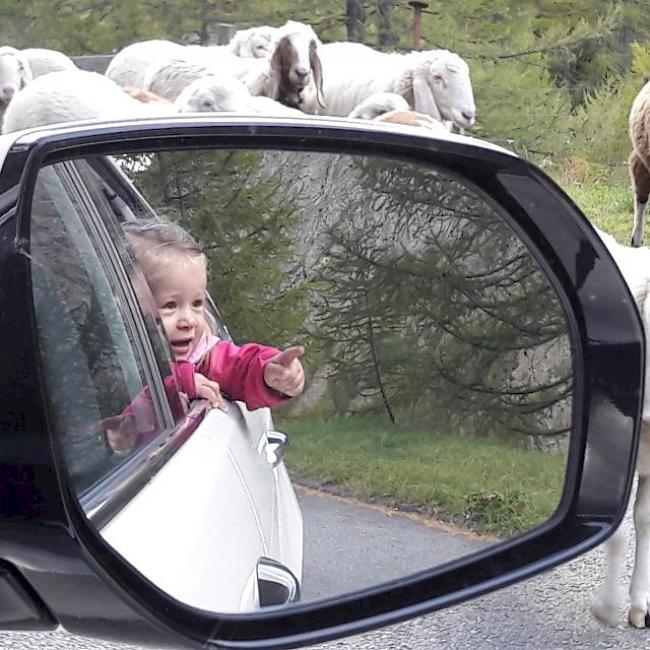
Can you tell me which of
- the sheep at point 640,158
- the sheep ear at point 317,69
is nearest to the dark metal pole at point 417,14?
the sheep ear at point 317,69

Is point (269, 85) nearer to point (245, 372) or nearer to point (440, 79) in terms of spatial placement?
point (440, 79)

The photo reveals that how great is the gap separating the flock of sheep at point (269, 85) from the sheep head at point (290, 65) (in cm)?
1

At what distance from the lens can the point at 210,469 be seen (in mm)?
1741

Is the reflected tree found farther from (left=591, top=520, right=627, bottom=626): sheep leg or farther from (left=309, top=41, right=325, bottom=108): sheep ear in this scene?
(left=309, top=41, right=325, bottom=108): sheep ear

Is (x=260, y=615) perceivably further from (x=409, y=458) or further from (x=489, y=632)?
(x=489, y=632)

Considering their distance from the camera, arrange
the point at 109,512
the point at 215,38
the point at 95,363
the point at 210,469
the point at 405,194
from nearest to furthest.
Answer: the point at 109,512, the point at 95,363, the point at 210,469, the point at 405,194, the point at 215,38

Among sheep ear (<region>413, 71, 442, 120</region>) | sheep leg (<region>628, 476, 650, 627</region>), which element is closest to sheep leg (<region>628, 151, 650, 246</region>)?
sheep ear (<region>413, 71, 442, 120</region>)

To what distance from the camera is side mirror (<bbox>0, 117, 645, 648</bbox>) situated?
1.46 metres

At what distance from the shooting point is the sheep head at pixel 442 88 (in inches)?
470

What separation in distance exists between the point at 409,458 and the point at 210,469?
300 millimetres

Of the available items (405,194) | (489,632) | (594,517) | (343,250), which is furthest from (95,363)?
(489,632)

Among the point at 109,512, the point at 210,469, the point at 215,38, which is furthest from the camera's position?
the point at 215,38

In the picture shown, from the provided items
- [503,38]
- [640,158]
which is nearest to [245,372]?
[640,158]

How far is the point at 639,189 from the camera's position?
10.4m
